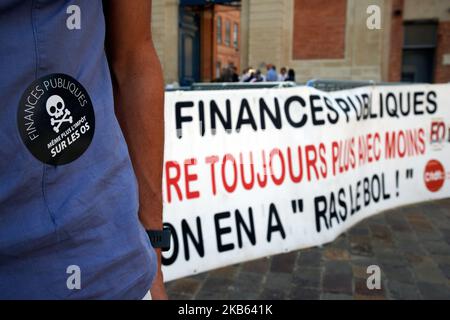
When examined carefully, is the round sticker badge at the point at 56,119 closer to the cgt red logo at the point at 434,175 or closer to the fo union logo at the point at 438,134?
the cgt red logo at the point at 434,175

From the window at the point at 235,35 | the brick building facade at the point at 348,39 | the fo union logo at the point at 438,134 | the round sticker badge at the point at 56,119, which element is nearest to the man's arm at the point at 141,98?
the round sticker badge at the point at 56,119

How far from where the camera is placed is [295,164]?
4434mm

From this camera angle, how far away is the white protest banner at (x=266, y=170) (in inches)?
150

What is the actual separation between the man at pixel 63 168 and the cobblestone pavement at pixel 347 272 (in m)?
2.52

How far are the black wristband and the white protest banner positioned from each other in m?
2.56

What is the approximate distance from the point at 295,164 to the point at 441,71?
17116 mm

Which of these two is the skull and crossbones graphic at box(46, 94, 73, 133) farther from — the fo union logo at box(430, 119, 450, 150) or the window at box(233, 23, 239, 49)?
the window at box(233, 23, 239, 49)

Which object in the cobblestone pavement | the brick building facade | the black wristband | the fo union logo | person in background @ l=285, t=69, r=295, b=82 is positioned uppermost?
the brick building facade

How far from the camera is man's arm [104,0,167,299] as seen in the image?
1.14 m

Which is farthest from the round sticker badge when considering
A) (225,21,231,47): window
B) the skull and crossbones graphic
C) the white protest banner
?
(225,21,231,47): window

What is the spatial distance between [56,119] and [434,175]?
6.40 meters

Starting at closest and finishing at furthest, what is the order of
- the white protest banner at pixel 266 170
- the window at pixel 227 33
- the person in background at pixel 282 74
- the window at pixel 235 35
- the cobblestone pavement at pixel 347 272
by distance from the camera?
the cobblestone pavement at pixel 347 272 < the white protest banner at pixel 266 170 < the person in background at pixel 282 74 < the window at pixel 227 33 < the window at pixel 235 35

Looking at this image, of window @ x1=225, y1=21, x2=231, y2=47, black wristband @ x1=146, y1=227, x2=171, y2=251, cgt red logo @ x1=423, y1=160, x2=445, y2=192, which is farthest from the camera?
window @ x1=225, y1=21, x2=231, y2=47
